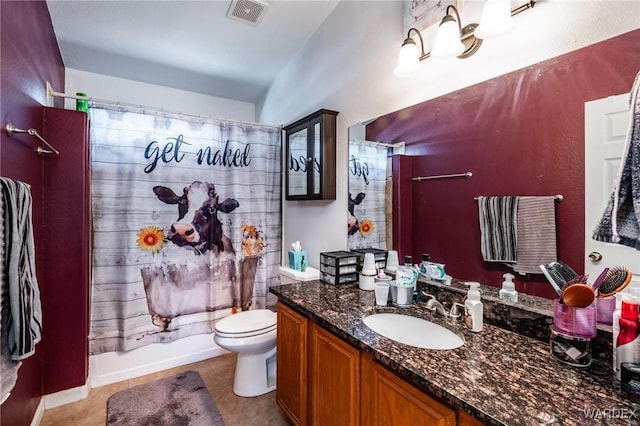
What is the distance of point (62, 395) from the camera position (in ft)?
6.20

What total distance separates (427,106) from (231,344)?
1.78m

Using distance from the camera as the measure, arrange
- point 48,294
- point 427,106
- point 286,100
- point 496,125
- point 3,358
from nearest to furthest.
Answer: point 3,358, point 496,125, point 427,106, point 48,294, point 286,100

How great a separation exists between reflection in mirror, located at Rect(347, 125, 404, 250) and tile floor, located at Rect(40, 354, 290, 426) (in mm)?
1122

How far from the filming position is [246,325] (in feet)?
6.48

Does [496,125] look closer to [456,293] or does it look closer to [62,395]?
[456,293]

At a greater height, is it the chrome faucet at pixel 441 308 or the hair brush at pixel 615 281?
the hair brush at pixel 615 281

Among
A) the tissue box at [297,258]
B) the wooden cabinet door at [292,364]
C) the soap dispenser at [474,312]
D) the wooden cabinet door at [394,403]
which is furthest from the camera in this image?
the tissue box at [297,258]

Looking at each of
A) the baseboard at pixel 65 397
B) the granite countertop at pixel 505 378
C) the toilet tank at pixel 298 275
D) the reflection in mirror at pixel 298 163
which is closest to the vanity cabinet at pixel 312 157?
the reflection in mirror at pixel 298 163

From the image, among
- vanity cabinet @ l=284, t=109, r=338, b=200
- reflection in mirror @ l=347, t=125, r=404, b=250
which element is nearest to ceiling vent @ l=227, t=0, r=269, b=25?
vanity cabinet @ l=284, t=109, r=338, b=200

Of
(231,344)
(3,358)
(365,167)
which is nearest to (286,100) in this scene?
(365,167)

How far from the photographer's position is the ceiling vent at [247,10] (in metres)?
1.96

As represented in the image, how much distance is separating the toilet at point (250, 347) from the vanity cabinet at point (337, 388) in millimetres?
342

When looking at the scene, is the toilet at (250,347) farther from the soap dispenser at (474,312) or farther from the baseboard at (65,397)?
the soap dispenser at (474,312)

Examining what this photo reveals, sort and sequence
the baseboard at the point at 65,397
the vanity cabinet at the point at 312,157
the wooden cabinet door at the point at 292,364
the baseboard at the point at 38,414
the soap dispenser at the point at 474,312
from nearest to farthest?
the soap dispenser at the point at 474,312 < the wooden cabinet door at the point at 292,364 < the baseboard at the point at 38,414 < the baseboard at the point at 65,397 < the vanity cabinet at the point at 312,157
